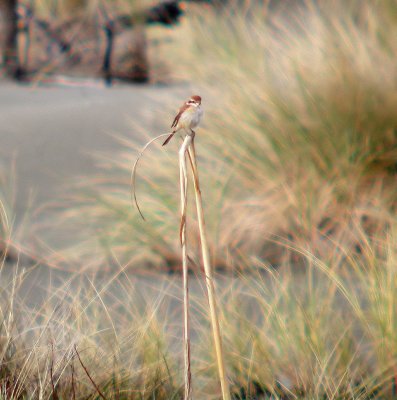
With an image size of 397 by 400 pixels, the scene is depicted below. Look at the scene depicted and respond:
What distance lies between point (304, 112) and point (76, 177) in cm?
220

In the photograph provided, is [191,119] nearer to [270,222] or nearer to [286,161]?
[270,222]

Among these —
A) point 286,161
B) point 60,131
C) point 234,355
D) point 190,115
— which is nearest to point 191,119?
point 190,115

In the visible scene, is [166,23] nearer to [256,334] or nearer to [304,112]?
[304,112]

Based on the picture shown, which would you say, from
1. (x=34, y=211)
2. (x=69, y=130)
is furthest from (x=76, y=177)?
(x=69, y=130)

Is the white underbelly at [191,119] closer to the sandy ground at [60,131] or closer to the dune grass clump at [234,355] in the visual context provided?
the dune grass clump at [234,355]

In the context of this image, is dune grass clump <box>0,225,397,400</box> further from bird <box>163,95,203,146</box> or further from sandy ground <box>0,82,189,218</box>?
sandy ground <box>0,82,189,218</box>

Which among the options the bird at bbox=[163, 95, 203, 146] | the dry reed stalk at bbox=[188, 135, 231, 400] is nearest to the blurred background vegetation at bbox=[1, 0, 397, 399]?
the dry reed stalk at bbox=[188, 135, 231, 400]

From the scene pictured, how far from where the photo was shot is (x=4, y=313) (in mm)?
2557

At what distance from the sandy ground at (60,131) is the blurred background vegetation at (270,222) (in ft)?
1.68

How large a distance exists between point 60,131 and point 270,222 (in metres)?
3.52

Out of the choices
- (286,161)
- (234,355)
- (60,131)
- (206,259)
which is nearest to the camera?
(206,259)

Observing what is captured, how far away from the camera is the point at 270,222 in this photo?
149 inches

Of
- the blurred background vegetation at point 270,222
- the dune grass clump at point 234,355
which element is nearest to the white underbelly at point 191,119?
the dune grass clump at point 234,355

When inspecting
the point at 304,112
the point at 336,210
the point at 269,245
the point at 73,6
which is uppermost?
the point at 304,112
